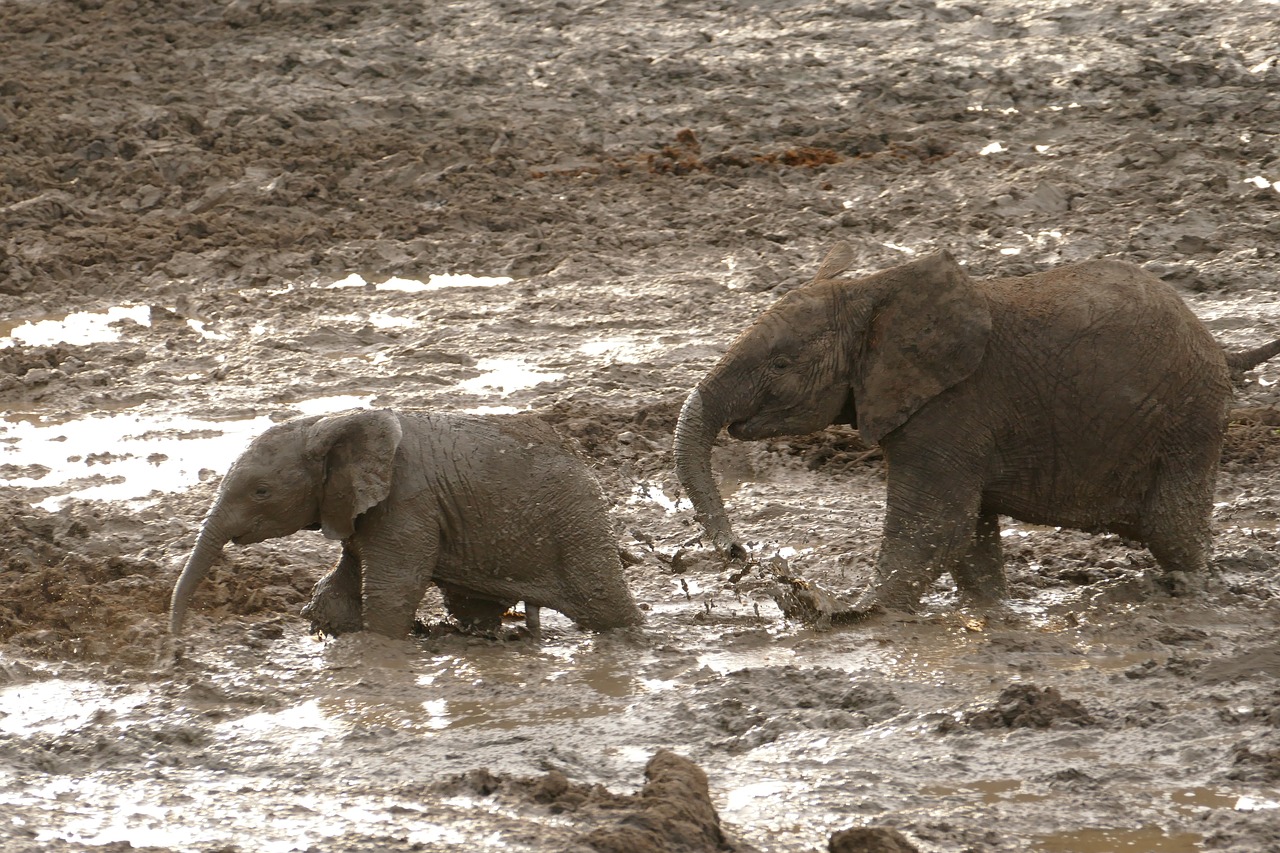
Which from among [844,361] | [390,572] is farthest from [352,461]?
[844,361]

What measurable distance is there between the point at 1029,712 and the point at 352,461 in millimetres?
2671

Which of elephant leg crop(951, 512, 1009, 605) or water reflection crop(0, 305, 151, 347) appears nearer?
elephant leg crop(951, 512, 1009, 605)

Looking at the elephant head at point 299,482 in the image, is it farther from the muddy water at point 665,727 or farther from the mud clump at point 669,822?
the mud clump at point 669,822

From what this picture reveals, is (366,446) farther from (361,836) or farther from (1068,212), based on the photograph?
(1068,212)

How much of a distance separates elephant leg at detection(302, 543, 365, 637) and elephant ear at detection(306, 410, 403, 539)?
0.38 metres

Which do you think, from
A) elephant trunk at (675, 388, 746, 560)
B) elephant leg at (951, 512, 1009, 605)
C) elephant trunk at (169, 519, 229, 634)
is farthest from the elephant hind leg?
elephant trunk at (169, 519, 229, 634)

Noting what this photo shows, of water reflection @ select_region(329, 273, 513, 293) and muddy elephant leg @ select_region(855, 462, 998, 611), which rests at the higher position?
water reflection @ select_region(329, 273, 513, 293)

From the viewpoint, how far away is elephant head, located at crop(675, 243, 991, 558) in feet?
24.7

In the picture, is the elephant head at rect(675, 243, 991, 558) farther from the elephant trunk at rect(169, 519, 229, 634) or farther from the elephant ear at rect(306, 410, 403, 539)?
the elephant trunk at rect(169, 519, 229, 634)

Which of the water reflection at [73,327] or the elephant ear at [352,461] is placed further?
the water reflection at [73,327]

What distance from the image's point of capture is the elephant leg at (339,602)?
295 inches

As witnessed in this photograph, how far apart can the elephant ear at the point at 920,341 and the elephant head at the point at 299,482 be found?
193cm

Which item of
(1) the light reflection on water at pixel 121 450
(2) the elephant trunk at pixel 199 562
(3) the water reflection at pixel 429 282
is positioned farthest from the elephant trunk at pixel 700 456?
(3) the water reflection at pixel 429 282

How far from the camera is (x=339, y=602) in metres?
7.52
